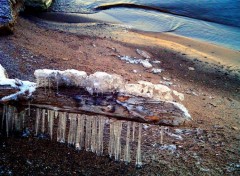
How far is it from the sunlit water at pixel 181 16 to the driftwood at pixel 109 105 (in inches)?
278

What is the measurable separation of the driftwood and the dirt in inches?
28.1

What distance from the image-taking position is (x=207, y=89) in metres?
6.54

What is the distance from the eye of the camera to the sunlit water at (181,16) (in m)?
10.3

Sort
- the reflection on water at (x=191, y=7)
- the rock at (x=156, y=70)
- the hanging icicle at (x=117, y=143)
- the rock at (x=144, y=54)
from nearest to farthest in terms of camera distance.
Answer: the hanging icicle at (x=117, y=143), the rock at (x=156, y=70), the rock at (x=144, y=54), the reflection on water at (x=191, y=7)

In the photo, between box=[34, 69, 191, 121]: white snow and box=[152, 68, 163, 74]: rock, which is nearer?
box=[34, 69, 191, 121]: white snow

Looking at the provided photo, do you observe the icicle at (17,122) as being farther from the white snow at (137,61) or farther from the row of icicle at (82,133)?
the white snow at (137,61)

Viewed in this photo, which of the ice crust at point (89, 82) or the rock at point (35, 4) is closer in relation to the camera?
the ice crust at point (89, 82)

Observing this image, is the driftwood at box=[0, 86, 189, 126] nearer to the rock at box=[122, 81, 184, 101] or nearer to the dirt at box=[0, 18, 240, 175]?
the rock at box=[122, 81, 184, 101]

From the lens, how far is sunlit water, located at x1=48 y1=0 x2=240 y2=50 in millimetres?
10305

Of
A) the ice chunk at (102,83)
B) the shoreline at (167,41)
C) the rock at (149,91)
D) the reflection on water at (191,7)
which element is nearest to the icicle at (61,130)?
the ice chunk at (102,83)

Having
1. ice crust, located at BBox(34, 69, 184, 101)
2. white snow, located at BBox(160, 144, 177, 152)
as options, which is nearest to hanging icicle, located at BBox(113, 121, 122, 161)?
ice crust, located at BBox(34, 69, 184, 101)

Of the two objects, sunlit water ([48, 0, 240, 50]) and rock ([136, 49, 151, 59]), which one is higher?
sunlit water ([48, 0, 240, 50])

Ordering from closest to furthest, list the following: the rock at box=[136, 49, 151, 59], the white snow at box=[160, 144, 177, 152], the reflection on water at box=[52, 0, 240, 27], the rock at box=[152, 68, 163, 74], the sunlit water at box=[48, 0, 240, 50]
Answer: the white snow at box=[160, 144, 177, 152] < the rock at box=[152, 68, 163, 74] < the rock at box=[136, 49, 151, 59] < the sunlit water at box=[48, 0, 240, 50] < the reflection on water at box=[52, 0, 240, 27]

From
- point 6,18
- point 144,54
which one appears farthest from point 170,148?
point 6,18
